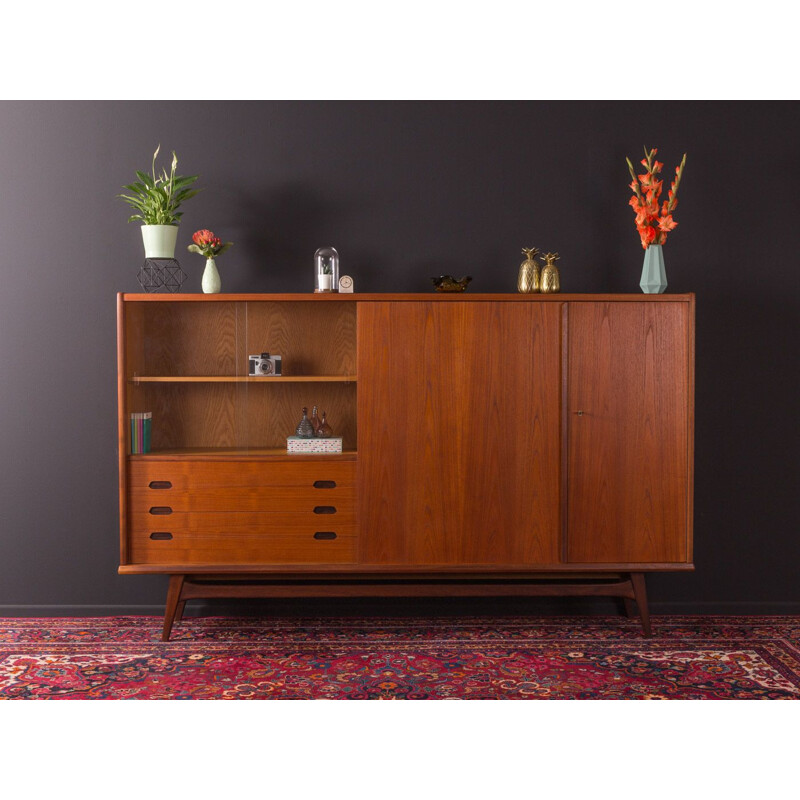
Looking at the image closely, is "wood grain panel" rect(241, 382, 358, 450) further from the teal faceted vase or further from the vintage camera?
the teal faceted vase

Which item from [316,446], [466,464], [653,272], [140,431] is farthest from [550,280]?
[140,431]

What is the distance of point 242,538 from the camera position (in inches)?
141

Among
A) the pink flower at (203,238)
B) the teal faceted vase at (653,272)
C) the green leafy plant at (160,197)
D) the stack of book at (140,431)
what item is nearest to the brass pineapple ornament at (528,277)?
the teal faceted vase at (653,272)

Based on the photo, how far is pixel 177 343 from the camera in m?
3.80

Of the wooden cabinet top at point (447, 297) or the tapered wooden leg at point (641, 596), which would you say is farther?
the tapered wooden leg at point (641, 596)

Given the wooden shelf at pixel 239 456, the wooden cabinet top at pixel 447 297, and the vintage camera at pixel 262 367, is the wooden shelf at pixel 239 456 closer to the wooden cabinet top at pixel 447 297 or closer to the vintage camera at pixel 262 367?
the vintage camera at pixel 262 367

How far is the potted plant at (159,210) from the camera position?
3.71 meters

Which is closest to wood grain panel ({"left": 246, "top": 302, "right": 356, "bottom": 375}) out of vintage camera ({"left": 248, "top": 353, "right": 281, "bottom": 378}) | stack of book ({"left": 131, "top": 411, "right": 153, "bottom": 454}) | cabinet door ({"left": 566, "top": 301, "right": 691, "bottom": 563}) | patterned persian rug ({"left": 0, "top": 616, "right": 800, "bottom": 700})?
vintage camera ({"left": 248, "top": 353, "right": 281, "bottom": 378})

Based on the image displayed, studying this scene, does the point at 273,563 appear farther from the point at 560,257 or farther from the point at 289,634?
the point at 560,257

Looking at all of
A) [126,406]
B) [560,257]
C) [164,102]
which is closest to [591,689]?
[560,257]

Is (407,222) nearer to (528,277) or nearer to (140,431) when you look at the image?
(528,277)

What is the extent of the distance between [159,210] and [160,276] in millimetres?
372

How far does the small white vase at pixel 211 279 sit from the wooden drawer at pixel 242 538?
1064mm

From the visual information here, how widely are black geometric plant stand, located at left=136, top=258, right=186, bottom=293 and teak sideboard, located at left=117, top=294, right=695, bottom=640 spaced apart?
14.1 inches
